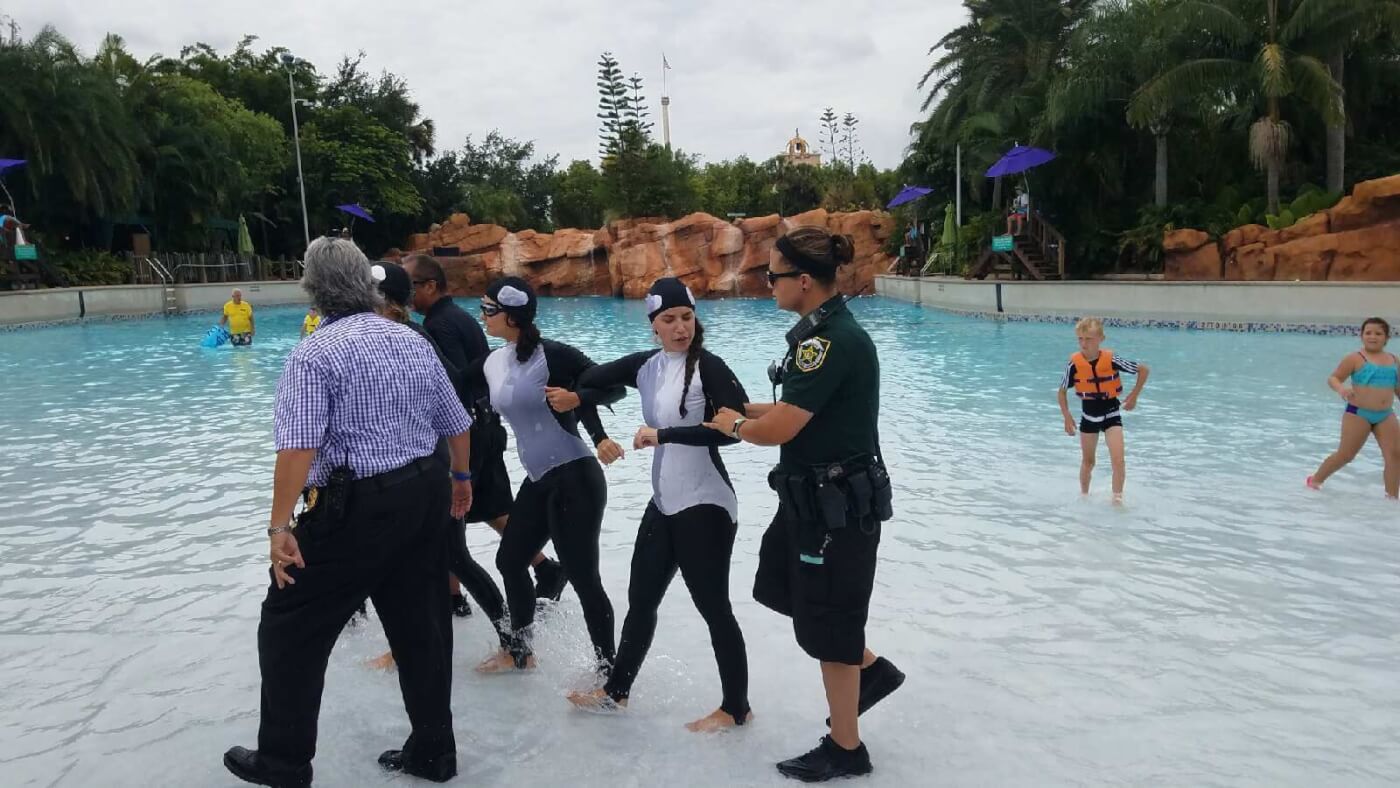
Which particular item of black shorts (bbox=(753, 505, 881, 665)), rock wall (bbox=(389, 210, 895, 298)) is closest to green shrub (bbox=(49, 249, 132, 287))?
rock wall (bbox=(389, 210, 895, 298))

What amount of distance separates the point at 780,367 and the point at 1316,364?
1432cm

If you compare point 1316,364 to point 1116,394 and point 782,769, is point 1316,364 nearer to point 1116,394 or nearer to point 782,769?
point 1116,394

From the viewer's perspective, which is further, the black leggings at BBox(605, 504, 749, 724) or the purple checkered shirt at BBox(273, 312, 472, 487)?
the black leggings at BBox(605, 504, 749, 724)

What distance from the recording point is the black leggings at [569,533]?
400cm

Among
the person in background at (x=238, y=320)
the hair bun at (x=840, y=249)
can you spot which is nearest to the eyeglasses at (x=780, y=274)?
the hair bun at (x=840, y=249)

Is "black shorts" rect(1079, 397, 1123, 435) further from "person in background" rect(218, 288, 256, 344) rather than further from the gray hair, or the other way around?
"person in background" rect(218, 288, 256, 344)

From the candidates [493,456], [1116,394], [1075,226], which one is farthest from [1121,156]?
[493,456]

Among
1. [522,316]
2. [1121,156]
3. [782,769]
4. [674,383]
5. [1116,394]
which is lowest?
[782,769]

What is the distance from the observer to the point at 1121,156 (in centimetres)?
2777

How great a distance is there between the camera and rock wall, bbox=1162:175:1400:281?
66.6 feet

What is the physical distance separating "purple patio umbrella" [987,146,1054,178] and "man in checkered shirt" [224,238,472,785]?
24190 mm

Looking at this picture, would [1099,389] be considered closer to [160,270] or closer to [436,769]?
[436,769]

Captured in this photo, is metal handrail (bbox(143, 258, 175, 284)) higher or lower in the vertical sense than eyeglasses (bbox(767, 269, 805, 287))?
higher

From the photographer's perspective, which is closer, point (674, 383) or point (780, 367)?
point (780, 367)
